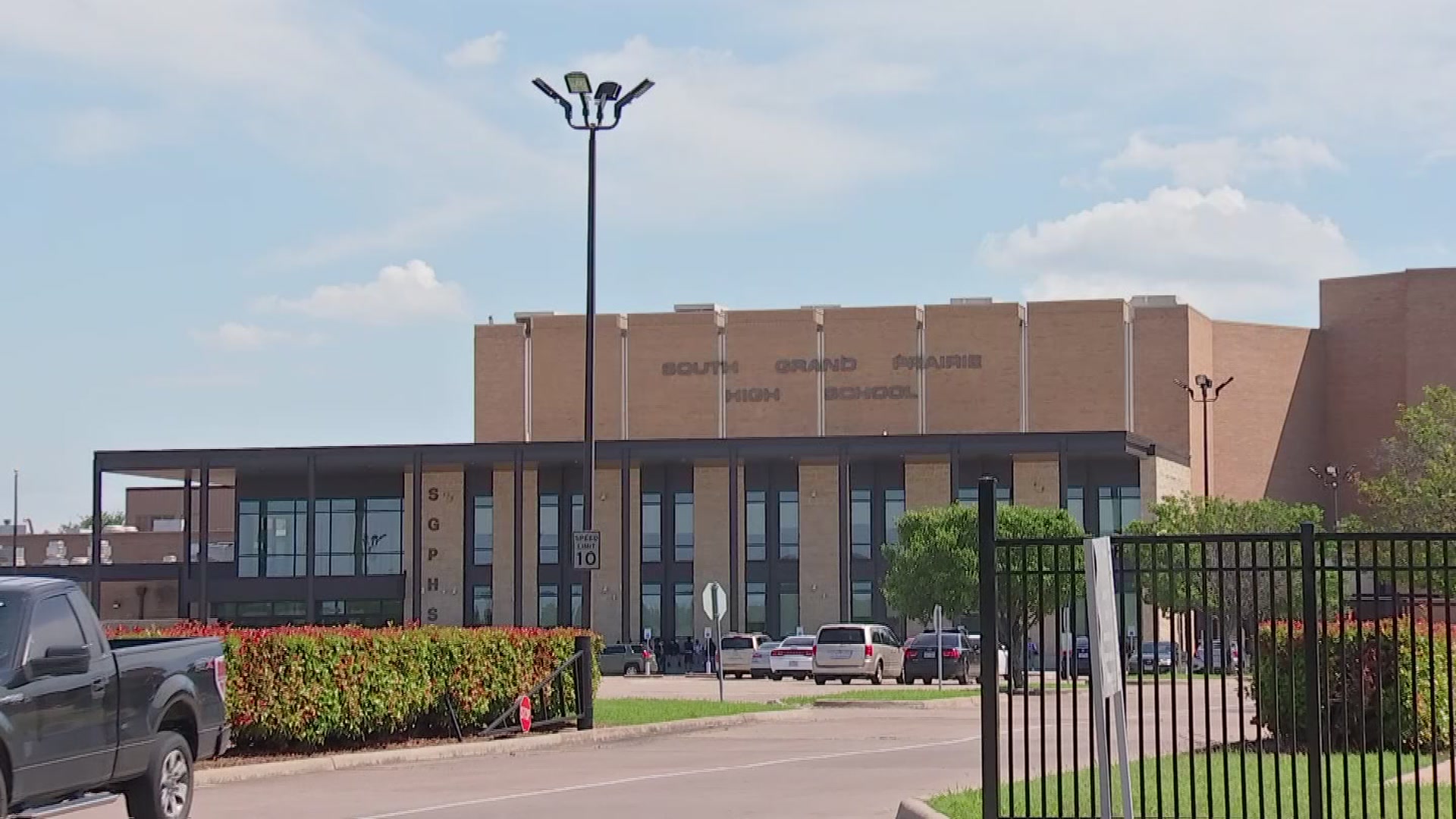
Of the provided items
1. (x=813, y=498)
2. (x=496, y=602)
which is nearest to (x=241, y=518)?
(x=496, y=602)

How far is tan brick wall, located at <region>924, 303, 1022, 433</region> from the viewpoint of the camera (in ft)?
A: 303

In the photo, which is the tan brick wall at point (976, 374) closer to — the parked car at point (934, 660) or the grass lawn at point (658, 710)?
the parked car at point (934, 660)

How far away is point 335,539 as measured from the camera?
3359 inches

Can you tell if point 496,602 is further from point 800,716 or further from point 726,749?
point 726,749

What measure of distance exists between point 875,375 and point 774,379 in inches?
192

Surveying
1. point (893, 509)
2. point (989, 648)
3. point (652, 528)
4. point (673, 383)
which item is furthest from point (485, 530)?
point (989, 648)

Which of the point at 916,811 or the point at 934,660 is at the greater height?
the point at 916,811

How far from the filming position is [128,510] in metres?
134

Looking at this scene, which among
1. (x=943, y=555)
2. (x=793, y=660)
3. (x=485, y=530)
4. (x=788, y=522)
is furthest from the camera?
(x=485, y=530)

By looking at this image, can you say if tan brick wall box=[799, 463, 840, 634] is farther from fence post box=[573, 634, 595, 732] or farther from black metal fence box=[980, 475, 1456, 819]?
fence post box=[573, 634, 595, 732]

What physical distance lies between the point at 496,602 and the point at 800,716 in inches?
1992

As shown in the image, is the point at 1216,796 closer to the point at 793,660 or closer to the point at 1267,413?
the point at 793,660

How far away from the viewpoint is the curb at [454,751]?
19984mm

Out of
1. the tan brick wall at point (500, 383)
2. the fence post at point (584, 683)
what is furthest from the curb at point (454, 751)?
the tan brick wall at point (500, 383)
